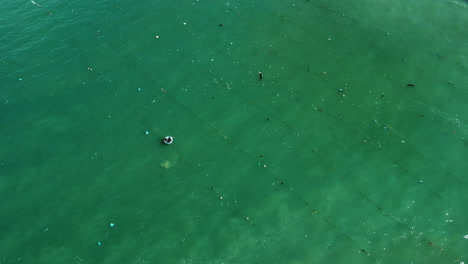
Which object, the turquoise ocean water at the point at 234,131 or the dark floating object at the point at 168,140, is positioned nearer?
the turquoise ocean water at the point at 234,131

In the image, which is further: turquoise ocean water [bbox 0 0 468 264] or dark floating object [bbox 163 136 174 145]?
dark floating object [bbox 163 136 174 145]

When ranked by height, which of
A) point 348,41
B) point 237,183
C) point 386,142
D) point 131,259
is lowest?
point 131,259

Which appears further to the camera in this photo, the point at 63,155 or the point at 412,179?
the point at 63,155

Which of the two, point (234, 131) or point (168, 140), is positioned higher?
point (234, 131)

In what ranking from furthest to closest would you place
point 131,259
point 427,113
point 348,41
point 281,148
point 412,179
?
point 348,41
point 427,113
point 281,148
point 412,179
point 131,259

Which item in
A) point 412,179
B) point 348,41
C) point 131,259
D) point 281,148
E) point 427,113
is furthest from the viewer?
point 348,41

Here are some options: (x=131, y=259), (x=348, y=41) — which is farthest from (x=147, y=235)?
(x=348, y=41)

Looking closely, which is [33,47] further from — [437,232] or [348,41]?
[437,232]

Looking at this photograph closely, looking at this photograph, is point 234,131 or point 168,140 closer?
point 168,140
